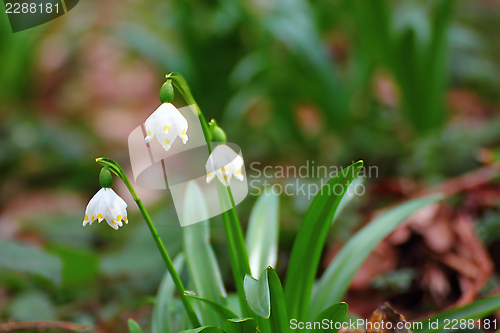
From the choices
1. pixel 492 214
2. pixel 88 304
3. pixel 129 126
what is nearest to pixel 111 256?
pixel 88 304

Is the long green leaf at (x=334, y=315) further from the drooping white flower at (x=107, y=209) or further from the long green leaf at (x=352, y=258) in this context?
the drooping white flower at (x=107, y=209)

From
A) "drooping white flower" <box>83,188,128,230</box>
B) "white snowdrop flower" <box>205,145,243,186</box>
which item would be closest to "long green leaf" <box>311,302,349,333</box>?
"white snowdrop flower" <box>205,145,243,186</box>

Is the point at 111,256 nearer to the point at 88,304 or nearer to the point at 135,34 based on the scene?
the point at 88,304

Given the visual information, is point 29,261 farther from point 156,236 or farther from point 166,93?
→ point 166,93

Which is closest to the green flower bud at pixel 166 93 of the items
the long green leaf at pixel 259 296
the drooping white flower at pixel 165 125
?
the drooping white flower at pixel 165 125

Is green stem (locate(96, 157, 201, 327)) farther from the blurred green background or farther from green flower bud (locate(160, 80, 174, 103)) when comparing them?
the blurred green background

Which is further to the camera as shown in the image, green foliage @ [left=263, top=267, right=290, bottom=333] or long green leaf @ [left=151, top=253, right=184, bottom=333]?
long green leaf @ [left=151, top=253, right=184, bottom=333]

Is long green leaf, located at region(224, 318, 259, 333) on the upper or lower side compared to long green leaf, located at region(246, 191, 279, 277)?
lower
